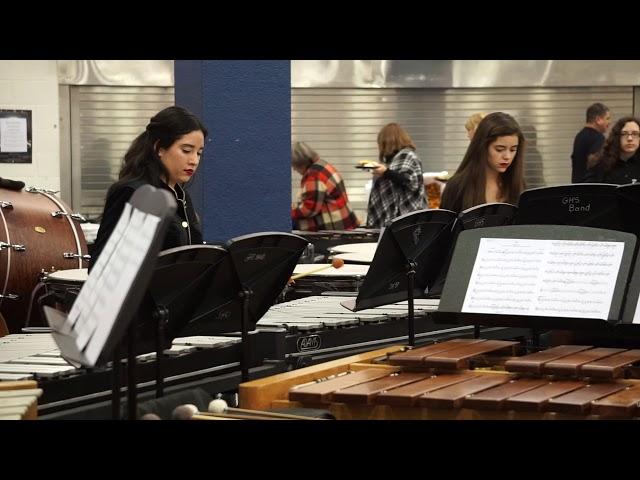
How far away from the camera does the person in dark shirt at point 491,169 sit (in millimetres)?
6539

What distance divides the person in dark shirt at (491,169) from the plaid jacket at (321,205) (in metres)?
4.01

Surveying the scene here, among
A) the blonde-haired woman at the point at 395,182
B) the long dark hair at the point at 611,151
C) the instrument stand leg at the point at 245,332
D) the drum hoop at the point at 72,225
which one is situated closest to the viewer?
the instrument stand leg at the point at 245,332

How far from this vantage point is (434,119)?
43.7 ft

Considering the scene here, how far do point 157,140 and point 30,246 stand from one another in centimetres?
229

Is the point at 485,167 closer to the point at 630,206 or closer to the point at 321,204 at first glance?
the point at 630,206

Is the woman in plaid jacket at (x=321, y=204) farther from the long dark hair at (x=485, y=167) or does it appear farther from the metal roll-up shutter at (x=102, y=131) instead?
the long dark hair at (x=485, y=167)

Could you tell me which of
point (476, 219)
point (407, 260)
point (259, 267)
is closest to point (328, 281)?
point (476, 219)

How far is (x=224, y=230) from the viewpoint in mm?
8062

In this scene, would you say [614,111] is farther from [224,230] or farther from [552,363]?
[552,363]

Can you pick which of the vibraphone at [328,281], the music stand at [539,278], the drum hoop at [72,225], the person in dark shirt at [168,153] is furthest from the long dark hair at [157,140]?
the drum hoop at [72,225]

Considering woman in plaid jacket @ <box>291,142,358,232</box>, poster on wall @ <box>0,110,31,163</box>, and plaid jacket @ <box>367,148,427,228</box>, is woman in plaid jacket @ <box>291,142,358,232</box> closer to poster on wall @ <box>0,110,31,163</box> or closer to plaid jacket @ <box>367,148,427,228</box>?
plaid jacket @ <box>367,148,427,228</box>

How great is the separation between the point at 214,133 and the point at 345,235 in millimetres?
1854

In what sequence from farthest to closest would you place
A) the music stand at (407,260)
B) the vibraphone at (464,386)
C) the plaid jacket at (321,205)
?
the plaid jacket at (321,205)
the music stand at (407,260)
the vibraphone at (464,386)
